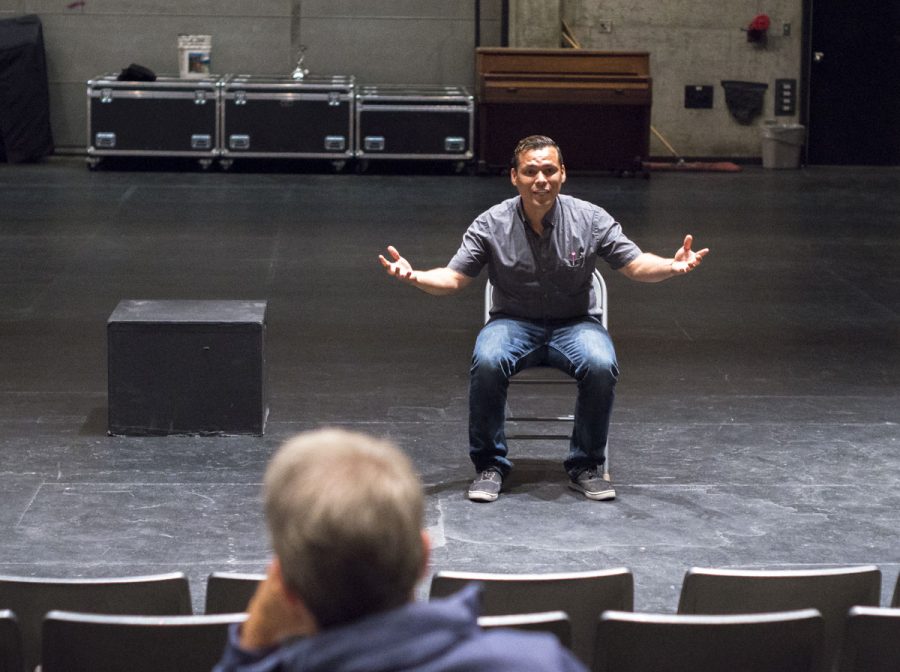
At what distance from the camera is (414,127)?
14.7 meters

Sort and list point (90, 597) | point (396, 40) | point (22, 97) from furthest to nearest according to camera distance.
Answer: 1. point (396, 40)
2. point (22, 97)
3. point (90, 597)

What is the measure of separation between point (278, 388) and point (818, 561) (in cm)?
290

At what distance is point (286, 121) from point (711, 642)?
12.7 metres

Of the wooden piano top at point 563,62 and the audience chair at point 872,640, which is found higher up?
the wooden piano top at point 563,62

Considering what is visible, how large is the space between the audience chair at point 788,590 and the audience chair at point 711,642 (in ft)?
1.23

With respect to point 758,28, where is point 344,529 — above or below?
below

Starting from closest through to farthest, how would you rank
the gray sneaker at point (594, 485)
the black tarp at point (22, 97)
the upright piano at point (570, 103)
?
the gray sneaker at point (594, 485) < the upright piano at point (570, 103) < the black tarp at point (22, 97)

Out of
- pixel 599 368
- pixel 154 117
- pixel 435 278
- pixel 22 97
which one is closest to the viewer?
pixel 599 368

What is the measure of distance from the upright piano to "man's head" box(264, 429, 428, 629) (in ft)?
42.9

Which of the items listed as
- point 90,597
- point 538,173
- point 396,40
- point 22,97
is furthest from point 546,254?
point 22,97

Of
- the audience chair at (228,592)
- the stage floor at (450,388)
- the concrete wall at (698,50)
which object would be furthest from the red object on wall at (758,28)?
the audience chair at (228,592)

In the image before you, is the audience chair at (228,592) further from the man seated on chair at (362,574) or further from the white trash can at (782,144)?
the white trash can at (782,144)

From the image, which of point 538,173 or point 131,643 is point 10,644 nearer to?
point 131,643

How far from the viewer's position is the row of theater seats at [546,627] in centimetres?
244
